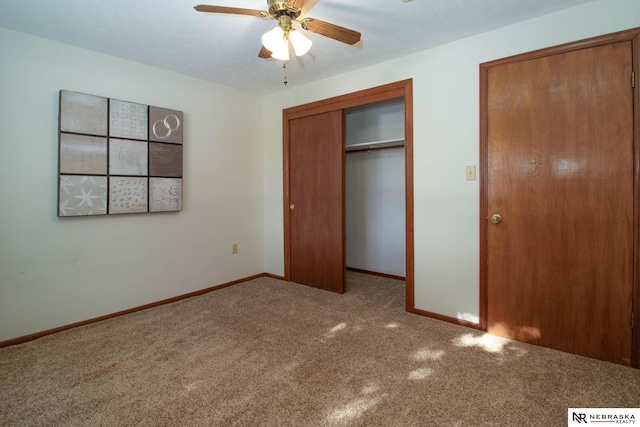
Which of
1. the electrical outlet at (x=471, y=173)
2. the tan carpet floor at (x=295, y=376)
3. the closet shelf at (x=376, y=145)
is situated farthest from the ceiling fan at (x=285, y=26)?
the tan carpet floor at (x=295, y=376)

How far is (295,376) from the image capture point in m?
1.76

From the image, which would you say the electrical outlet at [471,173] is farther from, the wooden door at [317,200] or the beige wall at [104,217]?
the beige wall at [104,217]

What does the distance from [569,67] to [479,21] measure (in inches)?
26.0

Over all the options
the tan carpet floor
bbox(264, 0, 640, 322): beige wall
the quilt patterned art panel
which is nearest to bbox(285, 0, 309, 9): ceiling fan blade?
bbox(264, 0, 640, 322): beige wall

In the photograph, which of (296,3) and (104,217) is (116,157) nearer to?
(104,217)

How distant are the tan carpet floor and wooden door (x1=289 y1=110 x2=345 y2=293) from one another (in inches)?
32.5

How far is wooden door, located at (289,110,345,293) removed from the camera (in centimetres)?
321

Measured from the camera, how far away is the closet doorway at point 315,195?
10.5 feet

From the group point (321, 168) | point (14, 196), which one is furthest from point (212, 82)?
point (14, 196)

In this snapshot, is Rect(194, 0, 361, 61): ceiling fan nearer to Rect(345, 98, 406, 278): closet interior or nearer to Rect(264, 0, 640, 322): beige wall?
Rect(264, 0, 640, 322): beige wall

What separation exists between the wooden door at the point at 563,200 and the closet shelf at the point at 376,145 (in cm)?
135

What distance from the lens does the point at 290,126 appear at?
141 inches

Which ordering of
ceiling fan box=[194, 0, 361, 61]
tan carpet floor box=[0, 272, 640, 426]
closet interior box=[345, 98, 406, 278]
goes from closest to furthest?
1. tan carpet floor box=[0, 272, 640, 426]
2. ceiling fan box=[194, 0, 361, 61]
3. closet interior box=[345, 98, 406, 278]

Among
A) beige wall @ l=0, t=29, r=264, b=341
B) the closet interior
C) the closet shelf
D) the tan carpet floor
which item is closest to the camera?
the tan carpet floor
